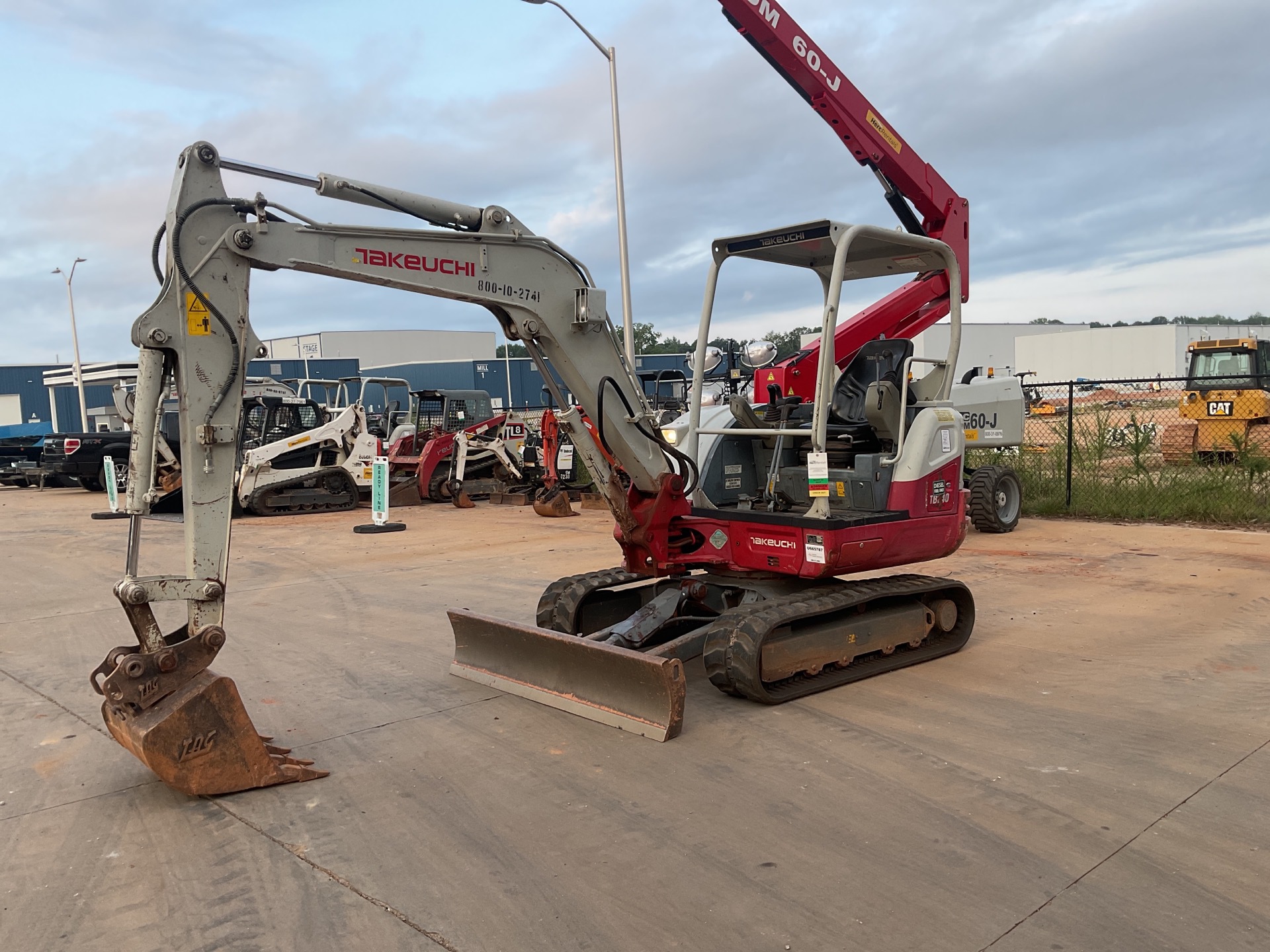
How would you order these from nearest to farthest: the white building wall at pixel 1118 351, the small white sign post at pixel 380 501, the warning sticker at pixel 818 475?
1. the warning sticker at pixel 818 475
2. the small white sign post at pixel 380 501
3. the white building wall at pixel 1118 351

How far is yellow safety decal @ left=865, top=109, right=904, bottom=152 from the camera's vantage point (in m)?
11.0

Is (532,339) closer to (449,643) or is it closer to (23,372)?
(449,643)

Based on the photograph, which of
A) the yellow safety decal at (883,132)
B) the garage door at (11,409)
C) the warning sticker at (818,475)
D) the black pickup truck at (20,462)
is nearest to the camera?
the warning sticker at (818,475)

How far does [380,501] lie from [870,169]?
26.8 feet

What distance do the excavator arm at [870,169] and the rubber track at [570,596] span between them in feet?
10.3

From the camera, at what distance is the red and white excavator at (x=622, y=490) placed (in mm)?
4477

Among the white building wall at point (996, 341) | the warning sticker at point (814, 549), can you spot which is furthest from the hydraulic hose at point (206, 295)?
the white building wall at point (996, 341)

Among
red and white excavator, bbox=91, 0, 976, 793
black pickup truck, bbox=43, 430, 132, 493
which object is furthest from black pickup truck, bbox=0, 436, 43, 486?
red and white excavator, bbox=91, 0, 976, 793

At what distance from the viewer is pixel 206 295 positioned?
4.57 metres

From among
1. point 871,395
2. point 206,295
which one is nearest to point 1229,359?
point 871,395

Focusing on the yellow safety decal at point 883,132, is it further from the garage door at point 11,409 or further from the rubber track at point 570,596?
the garage door at point 11,409

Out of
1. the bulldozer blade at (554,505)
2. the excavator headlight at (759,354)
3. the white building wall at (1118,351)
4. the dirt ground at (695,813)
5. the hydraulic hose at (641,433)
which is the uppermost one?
the white building wall at (1118,351)

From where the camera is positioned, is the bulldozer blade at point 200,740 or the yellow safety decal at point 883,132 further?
the yellow safety decal at point 883,132

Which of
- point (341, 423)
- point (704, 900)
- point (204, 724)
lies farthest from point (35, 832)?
point (341, 423)
